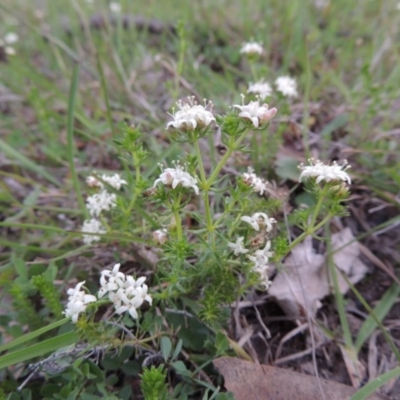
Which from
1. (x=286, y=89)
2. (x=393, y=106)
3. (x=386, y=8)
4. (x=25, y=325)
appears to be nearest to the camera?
(x=25, y=325)

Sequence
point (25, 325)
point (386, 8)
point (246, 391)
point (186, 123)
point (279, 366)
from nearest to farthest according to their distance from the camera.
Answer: point (186, 123) → point (246, 391) → point (279, 366) → point (25, 325) → point (386, 8)

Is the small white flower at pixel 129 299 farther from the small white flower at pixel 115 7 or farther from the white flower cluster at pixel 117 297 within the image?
the small white flower at pixel 115 7

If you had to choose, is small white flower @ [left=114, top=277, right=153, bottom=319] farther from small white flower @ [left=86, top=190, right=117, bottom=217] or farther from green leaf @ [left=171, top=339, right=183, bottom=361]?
small white flower @ [left=86, top=190, right=117, bottom=217]

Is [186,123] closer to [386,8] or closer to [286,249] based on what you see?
[286,249]

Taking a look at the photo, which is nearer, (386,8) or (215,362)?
(215,362)

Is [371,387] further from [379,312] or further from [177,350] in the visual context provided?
[177,350]

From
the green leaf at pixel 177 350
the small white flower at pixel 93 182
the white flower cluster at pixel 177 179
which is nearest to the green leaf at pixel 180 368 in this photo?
the green leaf at pixel 177 350

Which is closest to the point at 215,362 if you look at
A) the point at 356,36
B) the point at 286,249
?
the point at 286,249

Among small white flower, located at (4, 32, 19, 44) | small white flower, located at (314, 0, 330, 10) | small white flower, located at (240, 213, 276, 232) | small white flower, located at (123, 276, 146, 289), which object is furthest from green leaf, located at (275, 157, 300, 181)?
small white flower, located at (4, 32, 19, 44)
